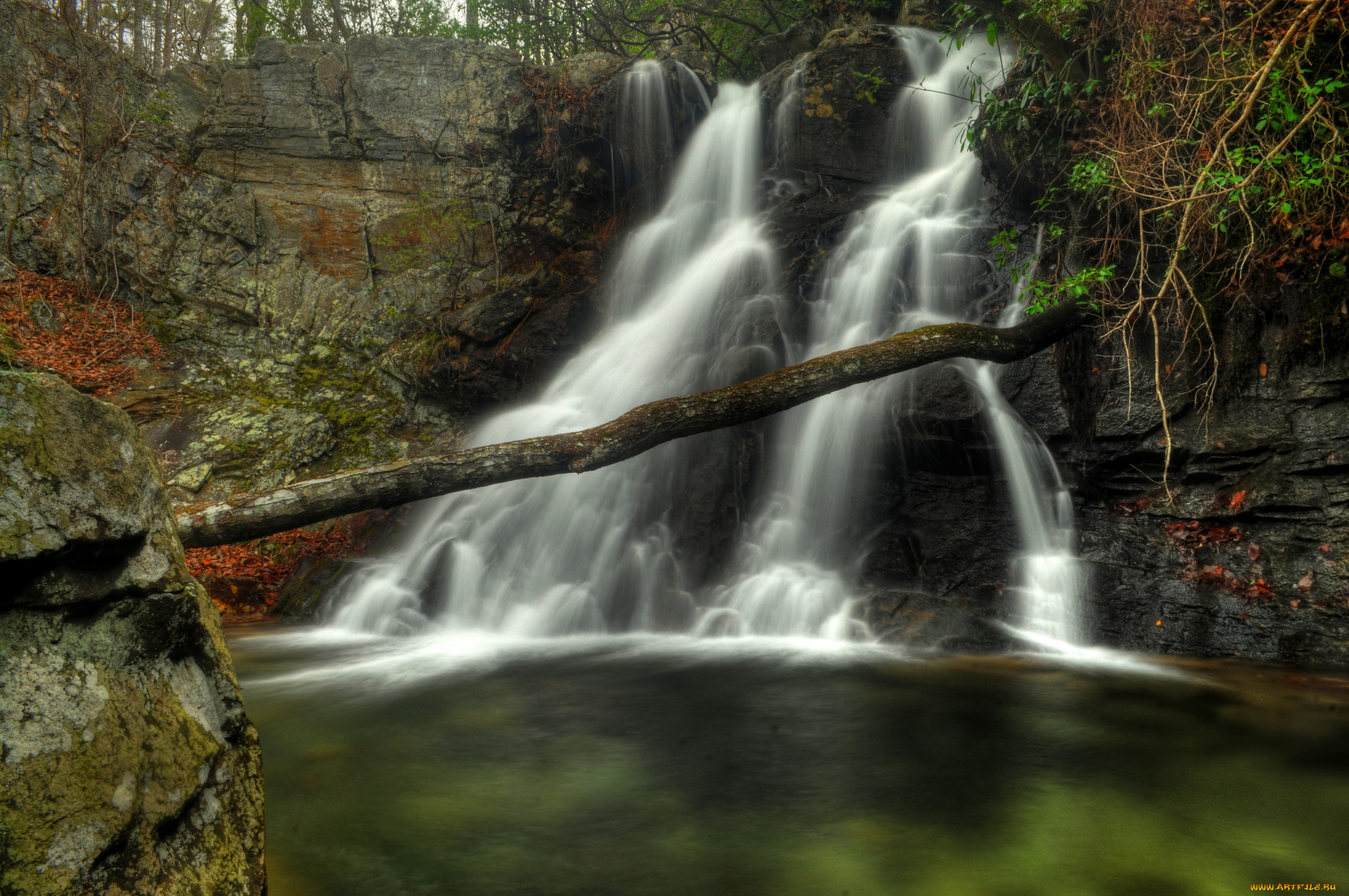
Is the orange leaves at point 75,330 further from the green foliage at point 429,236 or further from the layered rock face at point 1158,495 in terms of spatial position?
the layered rock face at point 1158,495

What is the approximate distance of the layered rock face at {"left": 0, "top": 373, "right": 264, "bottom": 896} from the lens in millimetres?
1631

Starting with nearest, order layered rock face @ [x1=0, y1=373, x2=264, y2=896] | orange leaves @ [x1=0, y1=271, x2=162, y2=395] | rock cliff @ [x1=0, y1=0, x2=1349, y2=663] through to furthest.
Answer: layered rock face @ [x1=0, y1=373, x2=264, y2=896] < rock cliff @ [x1=0, y1=0, x2=1349, y2=663] < orange leaves @ [x1=0, y1=271, x2=162, y2=395]

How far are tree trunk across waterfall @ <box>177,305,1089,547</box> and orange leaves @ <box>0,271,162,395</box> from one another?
7394 millimetres

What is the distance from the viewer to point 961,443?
21.7ft

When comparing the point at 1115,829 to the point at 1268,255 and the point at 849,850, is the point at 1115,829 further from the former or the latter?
the point at 1268,255

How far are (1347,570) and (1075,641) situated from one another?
5.77ft

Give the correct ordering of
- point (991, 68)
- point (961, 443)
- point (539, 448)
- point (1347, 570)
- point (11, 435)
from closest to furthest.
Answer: point (11, 435) < point (539, 448) < point (1347, 570) < point (961, 443) < point (991, 68)

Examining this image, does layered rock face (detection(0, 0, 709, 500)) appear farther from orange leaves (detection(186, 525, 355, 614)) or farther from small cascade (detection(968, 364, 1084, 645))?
small cascade (detection(968, 364, 1084, 645))

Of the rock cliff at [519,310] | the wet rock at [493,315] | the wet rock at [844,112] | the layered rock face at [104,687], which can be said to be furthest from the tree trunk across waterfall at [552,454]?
the wet rock at [844,112]

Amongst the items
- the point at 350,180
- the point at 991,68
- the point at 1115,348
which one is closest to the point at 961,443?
the point at 1115,348

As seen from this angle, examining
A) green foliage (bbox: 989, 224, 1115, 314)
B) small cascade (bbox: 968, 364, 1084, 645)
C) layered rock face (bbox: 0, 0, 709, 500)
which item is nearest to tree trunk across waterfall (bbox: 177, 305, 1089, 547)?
green foliage (bbox: 989, 224, 1115, 314)

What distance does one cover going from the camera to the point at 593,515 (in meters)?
7.77

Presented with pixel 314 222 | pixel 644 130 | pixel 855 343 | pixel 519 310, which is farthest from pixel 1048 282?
pixel 314 222

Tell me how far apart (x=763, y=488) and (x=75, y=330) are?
34.0 feet
